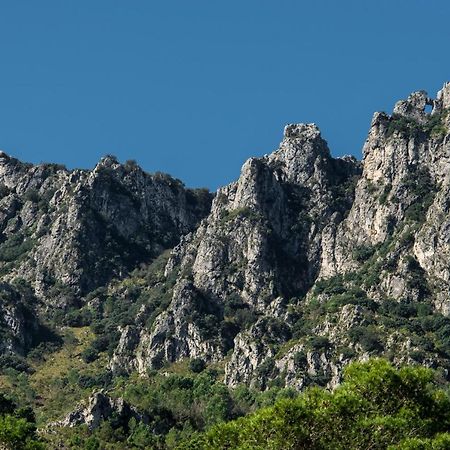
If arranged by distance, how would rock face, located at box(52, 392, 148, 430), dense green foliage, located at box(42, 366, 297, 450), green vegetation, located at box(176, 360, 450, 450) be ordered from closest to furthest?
green vegetation, located at box(176, 360, 450, 450)
dense green foliage, located at box(42, 366, 297, 450)
rock face, located at box(52, 392, 148, 430)

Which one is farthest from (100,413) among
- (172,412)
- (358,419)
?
(358,419)

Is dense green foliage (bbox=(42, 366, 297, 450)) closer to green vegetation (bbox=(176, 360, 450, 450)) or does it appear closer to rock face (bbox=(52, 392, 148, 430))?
rock face (bbox=(52, 392, 148, 430))

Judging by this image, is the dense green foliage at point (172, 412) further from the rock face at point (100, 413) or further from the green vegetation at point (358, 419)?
the green vegetation at point (358, 419)

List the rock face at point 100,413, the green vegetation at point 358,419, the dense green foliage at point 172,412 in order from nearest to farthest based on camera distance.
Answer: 1. the green vegetation at point 358,419
2. the dense green foliage at point 172,412
3. the rock face at point 100,413

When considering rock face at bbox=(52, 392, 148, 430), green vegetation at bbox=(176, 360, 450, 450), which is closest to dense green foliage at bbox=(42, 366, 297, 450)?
rock face at bbox=(52, 392, 148, 430)

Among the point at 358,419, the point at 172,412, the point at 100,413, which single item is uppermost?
the point at 172,412

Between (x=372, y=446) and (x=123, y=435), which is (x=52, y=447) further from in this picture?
(x=372, y=446)

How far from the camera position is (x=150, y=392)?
194 meters

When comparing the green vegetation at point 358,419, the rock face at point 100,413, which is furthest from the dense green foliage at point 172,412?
the green vegetation at point 358,419

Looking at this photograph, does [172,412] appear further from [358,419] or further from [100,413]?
[358,419]

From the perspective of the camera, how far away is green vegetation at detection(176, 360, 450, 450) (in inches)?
2648

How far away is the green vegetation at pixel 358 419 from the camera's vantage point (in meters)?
67.2

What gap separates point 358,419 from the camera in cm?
6838

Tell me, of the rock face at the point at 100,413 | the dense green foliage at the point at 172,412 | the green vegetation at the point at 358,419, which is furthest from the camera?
the rock face at the point at 100,413
